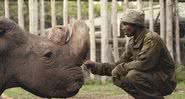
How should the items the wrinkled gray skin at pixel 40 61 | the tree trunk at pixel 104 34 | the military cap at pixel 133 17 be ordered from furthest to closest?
the tree trunk at pixel 104 34 → the military cap at pixel 133 17 → the wrinkled gray skin at pixel 40 61

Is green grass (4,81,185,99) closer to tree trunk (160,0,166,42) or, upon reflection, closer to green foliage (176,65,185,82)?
green foliage (176,65,185,82)

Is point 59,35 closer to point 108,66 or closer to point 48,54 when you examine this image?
point 48,54

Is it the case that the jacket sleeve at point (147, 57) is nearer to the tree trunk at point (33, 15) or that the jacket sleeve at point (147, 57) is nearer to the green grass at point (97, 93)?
the green grass at point (97, 93)

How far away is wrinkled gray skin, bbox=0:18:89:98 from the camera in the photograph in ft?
11.2

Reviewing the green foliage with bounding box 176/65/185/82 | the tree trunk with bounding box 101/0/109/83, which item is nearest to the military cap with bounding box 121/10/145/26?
the green foliage with bounding box 176/65/185/82

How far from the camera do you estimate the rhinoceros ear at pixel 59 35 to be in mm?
3510

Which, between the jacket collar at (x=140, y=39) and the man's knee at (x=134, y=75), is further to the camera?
the jacket collar at (x=140, y=39)

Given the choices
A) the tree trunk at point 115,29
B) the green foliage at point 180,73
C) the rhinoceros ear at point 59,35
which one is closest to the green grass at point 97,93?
the green foliage at point 180,73

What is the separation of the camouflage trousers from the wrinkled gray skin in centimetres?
124

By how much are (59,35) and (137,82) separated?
138 centimetres

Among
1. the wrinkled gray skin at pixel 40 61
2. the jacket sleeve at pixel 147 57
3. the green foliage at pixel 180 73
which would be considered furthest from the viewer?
the green foliage at pixel 180 73

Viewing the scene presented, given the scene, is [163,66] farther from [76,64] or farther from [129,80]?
[76,64]

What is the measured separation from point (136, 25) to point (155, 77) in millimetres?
476

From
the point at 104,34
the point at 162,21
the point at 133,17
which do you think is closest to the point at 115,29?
the point at 104,34
